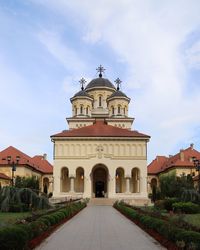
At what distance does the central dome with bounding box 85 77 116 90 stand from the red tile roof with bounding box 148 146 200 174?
60.0 ft

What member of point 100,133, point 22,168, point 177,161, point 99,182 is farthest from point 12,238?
point 177,161

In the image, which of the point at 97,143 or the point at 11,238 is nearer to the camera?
the point at 11,238

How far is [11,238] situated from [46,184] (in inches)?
2909

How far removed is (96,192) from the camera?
212 feet

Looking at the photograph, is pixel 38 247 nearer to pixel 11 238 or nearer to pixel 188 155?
pixel 11 238

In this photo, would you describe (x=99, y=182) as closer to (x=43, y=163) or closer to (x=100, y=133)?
(x=100, y=133)

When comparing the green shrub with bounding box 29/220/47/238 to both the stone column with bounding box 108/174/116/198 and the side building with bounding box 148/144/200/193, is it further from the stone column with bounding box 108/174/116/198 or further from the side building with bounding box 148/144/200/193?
the side building with bounding box 148/144/200/193

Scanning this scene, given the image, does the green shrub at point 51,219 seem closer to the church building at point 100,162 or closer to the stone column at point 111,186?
the church building at point 100,162

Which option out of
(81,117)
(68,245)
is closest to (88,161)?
(81,117)

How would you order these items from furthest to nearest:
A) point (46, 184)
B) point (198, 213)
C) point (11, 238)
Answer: point (46, 184), point (198, 213), point (11, 238)

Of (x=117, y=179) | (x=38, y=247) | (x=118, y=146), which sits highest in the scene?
(x=118, y=146)

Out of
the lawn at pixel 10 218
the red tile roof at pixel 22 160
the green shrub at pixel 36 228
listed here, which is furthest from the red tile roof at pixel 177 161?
the green shrub at pixel 36 228

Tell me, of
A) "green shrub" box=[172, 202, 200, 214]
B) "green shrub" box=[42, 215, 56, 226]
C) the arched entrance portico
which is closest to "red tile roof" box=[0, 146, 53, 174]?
the arched entrance portico

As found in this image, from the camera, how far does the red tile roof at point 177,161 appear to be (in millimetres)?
69606
